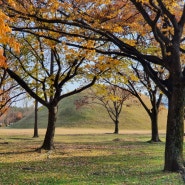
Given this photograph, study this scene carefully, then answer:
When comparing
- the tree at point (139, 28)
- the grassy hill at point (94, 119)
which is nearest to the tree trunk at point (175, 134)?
the tree at point (139, 28)

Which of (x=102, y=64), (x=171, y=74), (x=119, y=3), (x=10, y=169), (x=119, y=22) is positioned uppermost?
(x=119, y=3)

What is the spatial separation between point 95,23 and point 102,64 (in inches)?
204

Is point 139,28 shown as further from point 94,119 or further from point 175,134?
point 94,119

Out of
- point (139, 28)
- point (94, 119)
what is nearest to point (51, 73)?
point (139, 28)

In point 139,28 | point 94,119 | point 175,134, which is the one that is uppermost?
point 139,28

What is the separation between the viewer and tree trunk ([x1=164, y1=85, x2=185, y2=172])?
1254 cm

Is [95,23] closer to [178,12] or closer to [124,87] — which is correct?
[178,12]

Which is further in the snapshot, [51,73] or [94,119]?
[94,119]

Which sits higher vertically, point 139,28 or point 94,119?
point 139,28

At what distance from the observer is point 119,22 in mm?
15570

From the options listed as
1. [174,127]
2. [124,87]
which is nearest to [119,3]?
[174,127]

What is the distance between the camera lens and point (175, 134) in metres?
12.6

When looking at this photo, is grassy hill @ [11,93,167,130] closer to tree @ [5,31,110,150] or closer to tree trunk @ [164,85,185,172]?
tree @ [5,31,110,150]

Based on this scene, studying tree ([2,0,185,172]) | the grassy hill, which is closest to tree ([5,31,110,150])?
tree ([2,0,185,172])
